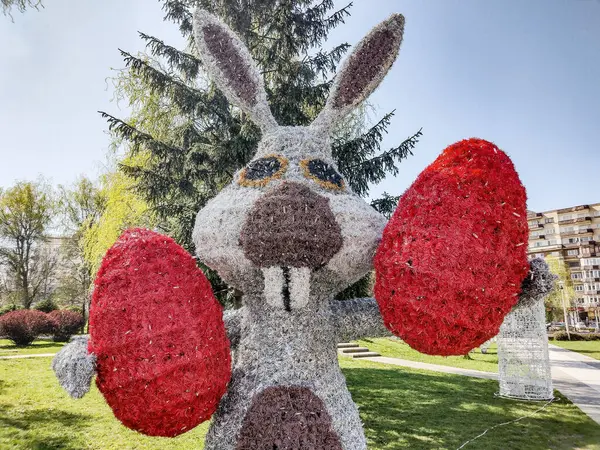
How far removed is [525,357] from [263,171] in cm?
704

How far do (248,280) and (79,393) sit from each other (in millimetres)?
698

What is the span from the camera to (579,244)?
1775 inches

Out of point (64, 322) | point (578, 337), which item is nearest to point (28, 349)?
point (64, 322)

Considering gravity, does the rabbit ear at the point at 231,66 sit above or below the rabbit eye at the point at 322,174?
above

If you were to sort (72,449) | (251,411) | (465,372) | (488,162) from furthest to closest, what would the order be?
(465,372) → (72,449) → (251,411) → (488,162)

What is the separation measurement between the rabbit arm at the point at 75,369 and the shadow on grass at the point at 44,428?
401 centimetres

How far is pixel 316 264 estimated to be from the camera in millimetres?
1569

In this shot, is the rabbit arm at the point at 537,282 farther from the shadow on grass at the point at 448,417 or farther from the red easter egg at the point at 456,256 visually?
the shadow on grass at the point at 448,417

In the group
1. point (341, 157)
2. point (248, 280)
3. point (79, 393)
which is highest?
point (341, 157)

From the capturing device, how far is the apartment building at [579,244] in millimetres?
43250

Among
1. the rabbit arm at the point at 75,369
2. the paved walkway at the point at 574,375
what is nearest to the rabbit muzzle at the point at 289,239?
the rabbit arm at the point at 75,369

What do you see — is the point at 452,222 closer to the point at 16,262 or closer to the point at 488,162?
the point at 488,162

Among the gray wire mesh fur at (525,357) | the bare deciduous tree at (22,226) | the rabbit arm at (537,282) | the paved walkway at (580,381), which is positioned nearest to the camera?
the rabbit arm at (537,282)

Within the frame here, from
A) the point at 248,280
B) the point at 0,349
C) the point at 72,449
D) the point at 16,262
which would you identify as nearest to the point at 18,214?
the point at 16,262
